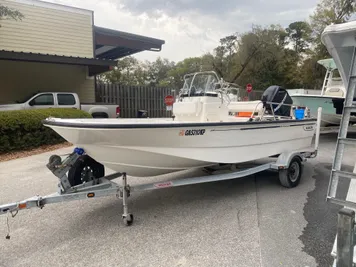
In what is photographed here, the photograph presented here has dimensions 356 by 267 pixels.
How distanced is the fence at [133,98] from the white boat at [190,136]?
8.93 m

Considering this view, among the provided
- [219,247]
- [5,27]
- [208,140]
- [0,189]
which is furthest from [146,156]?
[5,27]

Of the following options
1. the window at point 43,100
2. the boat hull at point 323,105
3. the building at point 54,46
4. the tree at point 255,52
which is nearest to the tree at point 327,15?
the tree at point 255,52

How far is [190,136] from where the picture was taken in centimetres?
365

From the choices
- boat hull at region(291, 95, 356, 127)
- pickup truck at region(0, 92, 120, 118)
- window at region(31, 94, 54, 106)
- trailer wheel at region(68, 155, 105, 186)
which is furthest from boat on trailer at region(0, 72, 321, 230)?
window at region(31, 94, 54, 106)

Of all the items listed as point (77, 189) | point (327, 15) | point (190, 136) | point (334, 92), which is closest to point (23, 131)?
point (77, 189)

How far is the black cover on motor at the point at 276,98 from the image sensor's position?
555 centimetres

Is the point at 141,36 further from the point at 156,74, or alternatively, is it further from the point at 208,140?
the point at 156,74

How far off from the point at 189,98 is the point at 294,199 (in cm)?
244

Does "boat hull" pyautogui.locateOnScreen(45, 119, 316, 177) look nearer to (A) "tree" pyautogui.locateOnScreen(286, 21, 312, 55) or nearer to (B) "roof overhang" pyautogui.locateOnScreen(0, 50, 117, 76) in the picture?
(B) "roof overhang" pyautogui.locateOnScreen(0, 50, 117, 76)

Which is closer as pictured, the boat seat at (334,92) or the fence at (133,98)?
the boat seat at (334,92)

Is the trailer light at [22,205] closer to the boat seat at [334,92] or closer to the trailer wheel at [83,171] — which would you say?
the trailer wheel at [83,171]

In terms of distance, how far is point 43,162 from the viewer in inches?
264

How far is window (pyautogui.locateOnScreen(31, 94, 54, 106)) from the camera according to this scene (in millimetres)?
9922

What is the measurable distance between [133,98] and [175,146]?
1137cm
